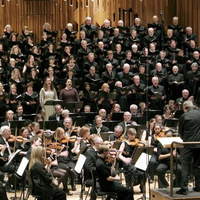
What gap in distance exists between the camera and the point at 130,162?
27.6ft

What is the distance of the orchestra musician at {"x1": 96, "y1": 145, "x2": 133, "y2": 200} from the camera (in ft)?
23.5

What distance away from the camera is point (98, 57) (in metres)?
12.8

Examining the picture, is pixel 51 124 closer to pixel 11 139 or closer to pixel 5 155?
pixel 11 139

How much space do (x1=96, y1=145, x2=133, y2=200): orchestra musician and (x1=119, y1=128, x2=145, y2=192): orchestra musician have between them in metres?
0.86

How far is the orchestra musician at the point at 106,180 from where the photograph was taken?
718 centimetres

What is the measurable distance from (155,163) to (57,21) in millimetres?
8217

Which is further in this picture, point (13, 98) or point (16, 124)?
point (13, 98)

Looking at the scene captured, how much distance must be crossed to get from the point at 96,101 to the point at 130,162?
326cm

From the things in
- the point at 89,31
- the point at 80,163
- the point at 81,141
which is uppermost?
the point at 89,31

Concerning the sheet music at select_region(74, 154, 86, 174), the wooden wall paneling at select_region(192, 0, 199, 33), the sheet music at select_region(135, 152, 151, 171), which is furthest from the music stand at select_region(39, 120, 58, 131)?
the wooden wall paneling at select_region(192, 0, 199, 33)

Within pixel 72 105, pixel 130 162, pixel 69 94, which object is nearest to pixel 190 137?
pixel 130 162

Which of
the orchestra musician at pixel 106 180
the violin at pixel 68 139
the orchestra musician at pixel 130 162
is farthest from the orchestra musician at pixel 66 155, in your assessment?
the orchestra musician at pixel 106 180

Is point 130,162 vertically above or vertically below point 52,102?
below

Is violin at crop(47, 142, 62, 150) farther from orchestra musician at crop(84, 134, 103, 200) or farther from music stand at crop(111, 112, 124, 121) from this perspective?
music stand at crop(111, 112, 124, 121)
